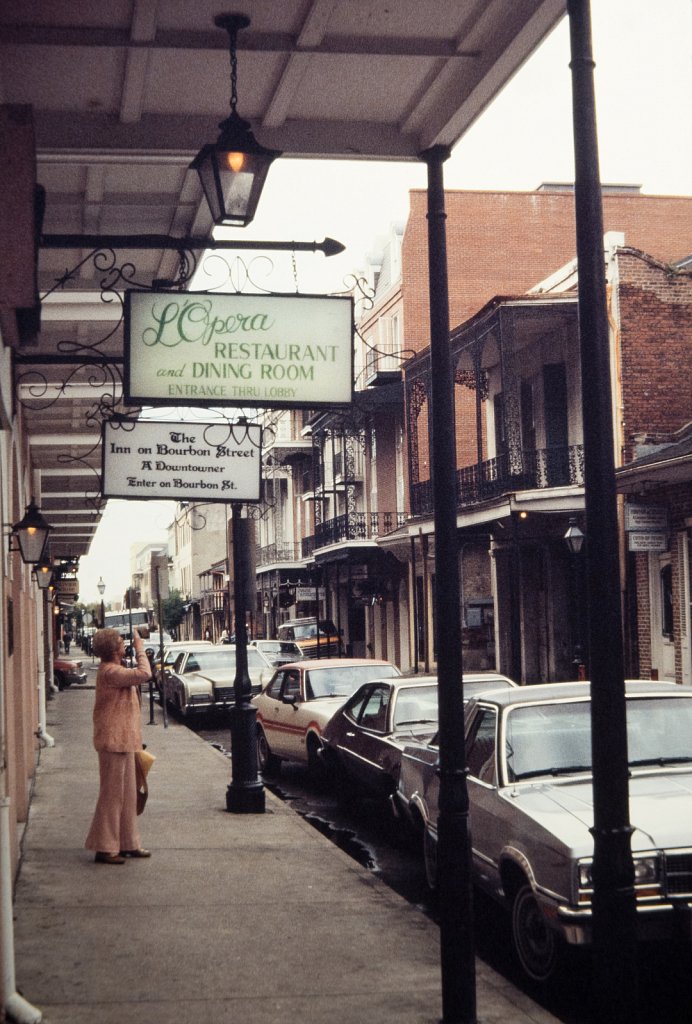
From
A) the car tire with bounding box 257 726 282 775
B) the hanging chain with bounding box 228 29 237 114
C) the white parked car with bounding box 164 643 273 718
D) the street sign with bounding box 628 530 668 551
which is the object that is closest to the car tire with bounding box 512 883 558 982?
the hanging chain with bounding box 228 29 237 114

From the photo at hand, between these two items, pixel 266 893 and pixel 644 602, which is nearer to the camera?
pixel 266 893

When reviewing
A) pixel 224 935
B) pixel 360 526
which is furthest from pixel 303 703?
pixel 360 526

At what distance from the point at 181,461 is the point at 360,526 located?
33614 millimetres

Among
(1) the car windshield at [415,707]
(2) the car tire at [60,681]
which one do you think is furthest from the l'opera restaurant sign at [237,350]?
(2) the car tire at [60,681]

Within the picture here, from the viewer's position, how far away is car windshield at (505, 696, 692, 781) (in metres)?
7.66

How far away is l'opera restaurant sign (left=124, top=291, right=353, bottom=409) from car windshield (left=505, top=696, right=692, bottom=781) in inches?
99.1

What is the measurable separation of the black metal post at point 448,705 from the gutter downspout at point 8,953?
1854 mm

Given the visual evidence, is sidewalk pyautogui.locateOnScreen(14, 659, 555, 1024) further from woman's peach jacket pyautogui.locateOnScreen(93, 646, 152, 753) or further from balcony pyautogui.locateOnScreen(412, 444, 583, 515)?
balcony pyautogui.locateOnScreen(412, 444, 583, 515)

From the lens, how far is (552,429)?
28672 mm

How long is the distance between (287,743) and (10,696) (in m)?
7.06

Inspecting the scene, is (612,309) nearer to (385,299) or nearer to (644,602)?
(644,602)

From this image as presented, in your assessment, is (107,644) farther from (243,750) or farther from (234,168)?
(234,168)

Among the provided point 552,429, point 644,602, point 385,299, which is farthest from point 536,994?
point 385,299

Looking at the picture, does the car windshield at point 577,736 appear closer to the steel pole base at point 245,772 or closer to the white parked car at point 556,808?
the white parked car at point 556,808
